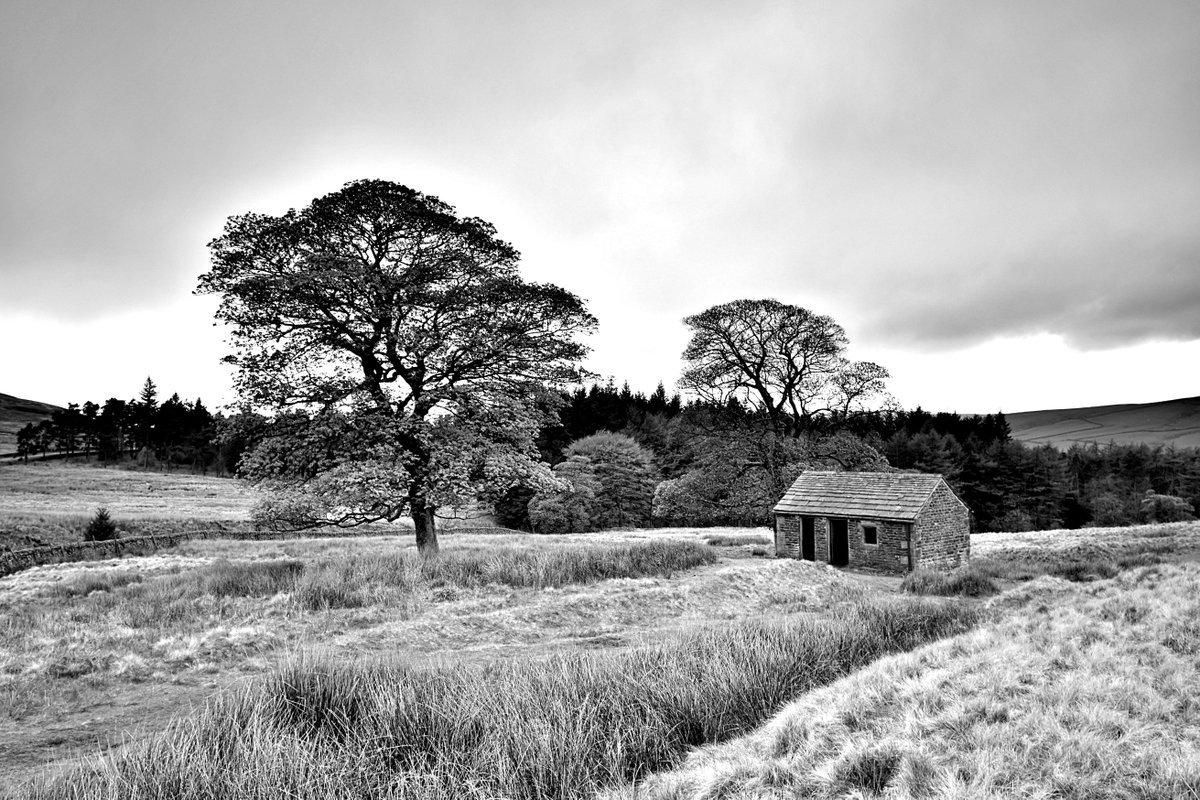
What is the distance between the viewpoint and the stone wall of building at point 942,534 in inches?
915

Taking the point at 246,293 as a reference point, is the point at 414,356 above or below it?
below

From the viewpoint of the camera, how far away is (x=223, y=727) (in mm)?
6062

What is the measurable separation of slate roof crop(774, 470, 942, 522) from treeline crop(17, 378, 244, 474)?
87.3 meters

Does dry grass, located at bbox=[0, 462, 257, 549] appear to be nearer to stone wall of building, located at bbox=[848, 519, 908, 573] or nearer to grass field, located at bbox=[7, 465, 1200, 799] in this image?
grass field, located at bbox=[7, 465, 1200, 799]

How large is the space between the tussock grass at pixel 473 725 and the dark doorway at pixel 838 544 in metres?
17.7

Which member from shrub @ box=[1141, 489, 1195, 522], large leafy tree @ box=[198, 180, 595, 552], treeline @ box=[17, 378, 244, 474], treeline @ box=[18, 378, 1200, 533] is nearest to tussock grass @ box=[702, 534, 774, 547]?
treeline @ box=[18, 378, 1200, 533]

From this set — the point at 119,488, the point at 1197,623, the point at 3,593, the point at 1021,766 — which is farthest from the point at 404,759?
the point at 119,488

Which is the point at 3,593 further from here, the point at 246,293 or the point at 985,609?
the point at 985,609

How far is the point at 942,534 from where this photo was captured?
24.3 m

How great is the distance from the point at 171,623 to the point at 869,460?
3012 centimetres

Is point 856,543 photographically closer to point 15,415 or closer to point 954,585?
point 954,585

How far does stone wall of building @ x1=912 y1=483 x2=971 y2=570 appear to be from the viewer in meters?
23.2

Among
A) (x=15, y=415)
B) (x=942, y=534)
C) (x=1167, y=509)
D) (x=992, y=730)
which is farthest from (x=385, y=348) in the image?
(x=15, y=415)

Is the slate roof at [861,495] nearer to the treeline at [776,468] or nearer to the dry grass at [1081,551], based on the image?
the dry grass at [1081,551]
